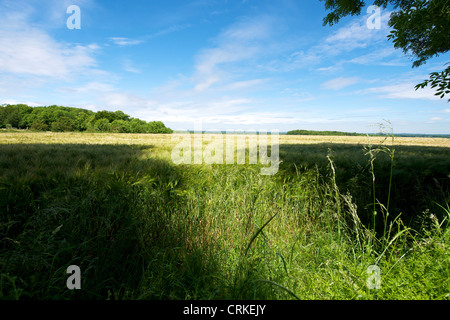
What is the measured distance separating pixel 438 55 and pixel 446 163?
18.7 ft

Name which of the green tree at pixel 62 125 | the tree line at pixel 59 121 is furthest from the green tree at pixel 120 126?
the green tree at pixel 62 125

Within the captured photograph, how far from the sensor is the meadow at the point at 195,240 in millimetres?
1799

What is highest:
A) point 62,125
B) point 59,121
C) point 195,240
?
point 59,121

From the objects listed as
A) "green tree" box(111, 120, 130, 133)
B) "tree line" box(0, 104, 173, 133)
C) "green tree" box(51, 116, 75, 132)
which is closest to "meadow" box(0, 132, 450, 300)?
"tree line" box(0, 104, 173, 133)

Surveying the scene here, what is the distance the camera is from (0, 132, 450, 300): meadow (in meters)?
1.80

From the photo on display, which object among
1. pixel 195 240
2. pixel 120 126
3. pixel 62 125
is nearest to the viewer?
pixel 195 240

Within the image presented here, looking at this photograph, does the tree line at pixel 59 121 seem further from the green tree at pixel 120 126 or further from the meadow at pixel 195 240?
the meadow at pixel 195 240

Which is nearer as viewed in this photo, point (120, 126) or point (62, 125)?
point (62, 125)

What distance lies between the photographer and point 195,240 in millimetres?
2754

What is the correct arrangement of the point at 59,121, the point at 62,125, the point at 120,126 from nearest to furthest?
the point at 62,125
the point at 59,121
the point at 120,126

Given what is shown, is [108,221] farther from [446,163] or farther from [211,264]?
[446,163]

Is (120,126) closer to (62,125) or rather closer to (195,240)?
(62,125)

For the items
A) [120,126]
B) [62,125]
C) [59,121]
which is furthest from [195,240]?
[59,121]
